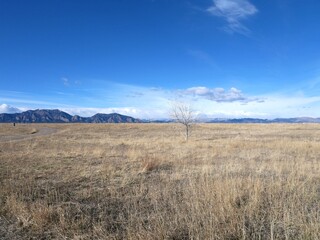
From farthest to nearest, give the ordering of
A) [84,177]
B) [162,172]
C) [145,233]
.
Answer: [162,172]
[84,177]
[145,233]

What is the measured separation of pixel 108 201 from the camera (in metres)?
8.38

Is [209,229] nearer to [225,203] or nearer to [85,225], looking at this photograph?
[225,203]

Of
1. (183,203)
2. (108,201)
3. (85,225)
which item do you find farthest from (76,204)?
(183,203)

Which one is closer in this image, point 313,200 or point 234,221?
point 234,221

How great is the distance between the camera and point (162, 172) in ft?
43.3

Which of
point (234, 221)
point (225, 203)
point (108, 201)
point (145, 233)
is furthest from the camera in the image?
point (108, 201)

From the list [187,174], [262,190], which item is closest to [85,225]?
[262,190]

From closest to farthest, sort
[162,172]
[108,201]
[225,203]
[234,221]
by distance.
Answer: [234,221], [225,203], [108,201], [162,172]

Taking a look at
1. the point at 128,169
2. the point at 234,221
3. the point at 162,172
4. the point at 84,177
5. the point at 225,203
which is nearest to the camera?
the point at 234,221

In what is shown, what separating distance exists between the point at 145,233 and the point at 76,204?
10.1 ft

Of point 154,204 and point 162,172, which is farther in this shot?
A: point 162,172

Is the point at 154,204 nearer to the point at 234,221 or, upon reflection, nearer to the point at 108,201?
the point at 108,201

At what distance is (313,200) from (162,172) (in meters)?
6.53

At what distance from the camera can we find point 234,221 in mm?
5996
